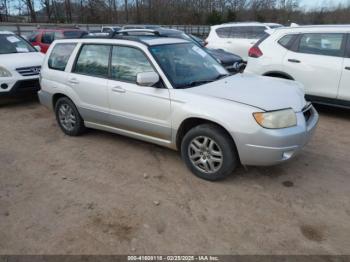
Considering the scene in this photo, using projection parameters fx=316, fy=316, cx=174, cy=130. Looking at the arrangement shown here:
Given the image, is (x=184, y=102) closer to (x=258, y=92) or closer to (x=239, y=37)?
(x=258, y=92)

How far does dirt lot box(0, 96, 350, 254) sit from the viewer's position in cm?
285

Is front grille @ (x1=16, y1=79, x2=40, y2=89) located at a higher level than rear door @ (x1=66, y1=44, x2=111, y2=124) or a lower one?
lower

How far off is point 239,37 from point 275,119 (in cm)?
863

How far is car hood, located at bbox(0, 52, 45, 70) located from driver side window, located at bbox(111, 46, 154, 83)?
3786mm

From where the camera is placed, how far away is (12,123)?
6.30m

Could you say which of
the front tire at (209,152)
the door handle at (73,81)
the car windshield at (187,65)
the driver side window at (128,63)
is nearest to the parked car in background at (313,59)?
the car windshield at (187,65)

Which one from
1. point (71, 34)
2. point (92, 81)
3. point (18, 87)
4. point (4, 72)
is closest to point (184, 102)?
point (92, 81)

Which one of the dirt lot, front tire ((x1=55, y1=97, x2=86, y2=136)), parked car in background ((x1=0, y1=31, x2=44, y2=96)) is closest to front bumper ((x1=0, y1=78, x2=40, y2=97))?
parked car in background ((x1=0, y1=31, x2=44, y2=96))

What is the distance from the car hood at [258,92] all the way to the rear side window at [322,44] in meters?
2.07

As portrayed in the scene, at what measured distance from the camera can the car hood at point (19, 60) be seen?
7.10 m

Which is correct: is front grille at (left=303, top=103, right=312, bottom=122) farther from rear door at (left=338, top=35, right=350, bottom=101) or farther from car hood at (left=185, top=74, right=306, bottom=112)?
rear door at (left=338, top=35, right=350, bottom=101)

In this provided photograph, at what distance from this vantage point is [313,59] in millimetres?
5973

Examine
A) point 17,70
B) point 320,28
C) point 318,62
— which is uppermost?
point 320,28

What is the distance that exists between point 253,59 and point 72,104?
390 centimetres
